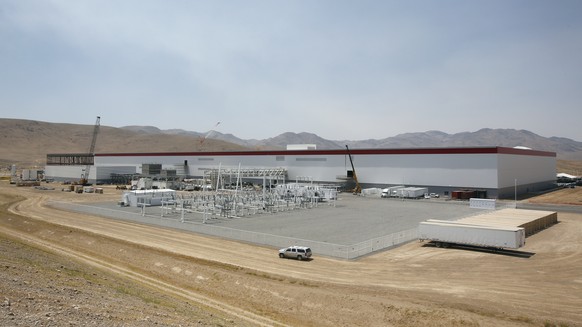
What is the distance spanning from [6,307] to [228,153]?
8475 centimetres

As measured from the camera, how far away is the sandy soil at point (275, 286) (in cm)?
1468

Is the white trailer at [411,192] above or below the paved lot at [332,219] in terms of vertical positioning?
above

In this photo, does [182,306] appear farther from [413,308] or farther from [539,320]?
[539,320]

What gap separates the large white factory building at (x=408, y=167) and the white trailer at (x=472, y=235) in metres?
35.2

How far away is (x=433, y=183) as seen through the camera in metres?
67.6

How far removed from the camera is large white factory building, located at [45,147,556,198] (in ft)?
207

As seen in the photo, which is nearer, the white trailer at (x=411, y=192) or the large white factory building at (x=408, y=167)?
the large white factory building at (x=408, y=167)

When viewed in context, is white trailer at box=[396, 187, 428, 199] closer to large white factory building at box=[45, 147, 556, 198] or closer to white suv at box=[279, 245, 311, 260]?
large white factory building at box=[45, 147, 556, 198]

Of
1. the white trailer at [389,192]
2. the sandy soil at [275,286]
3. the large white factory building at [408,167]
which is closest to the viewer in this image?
the sandy soil at [275,286]

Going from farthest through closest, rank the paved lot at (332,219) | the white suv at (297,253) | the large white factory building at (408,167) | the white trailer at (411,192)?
1. the white trailer at (411,192)
2. the large white factory building at (408,167)
3. the paved lot at (332,219)
4. the white suv at (297,253)

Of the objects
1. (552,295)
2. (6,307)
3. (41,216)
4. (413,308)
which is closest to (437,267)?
(552,295)

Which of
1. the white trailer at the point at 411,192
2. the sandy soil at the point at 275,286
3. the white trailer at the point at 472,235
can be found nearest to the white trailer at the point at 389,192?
the white trailer at the point at 411,192

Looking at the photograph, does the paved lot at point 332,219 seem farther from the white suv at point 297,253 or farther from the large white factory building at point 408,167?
the large white factory building at point 408,167

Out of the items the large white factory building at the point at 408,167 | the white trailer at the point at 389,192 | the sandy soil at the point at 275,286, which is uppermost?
the large white factory building at the point at 408,167
